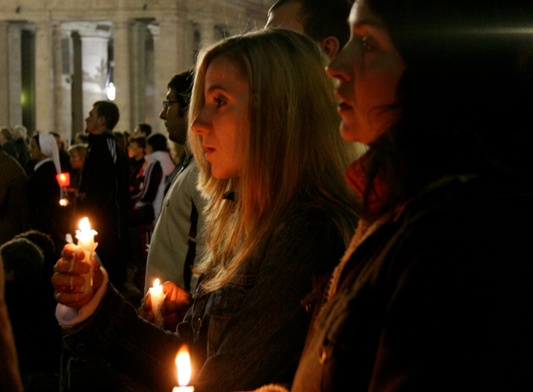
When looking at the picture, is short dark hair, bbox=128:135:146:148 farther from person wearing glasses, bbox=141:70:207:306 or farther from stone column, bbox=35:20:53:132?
stone column, bbox=35:20:53:132

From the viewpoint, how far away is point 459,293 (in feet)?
4.88

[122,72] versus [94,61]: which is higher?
[94,61]

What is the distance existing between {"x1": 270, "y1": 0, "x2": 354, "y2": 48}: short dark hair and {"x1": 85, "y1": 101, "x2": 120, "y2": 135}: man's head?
621cm

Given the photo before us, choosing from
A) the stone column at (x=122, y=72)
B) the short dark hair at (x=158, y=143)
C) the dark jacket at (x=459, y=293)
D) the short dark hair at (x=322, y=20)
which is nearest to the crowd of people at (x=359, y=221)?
the dark jacket at (x=459, y=293)

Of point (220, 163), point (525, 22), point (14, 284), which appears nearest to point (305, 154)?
point (220, 163)

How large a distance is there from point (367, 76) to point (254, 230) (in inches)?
41.1

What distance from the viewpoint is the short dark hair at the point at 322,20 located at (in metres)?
4.77

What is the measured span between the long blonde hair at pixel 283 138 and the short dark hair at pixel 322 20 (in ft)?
6.29

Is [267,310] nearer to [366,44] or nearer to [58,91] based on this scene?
[366,44]

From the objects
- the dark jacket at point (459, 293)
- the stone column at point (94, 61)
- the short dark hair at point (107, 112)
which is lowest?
the dark jacket at point (459, 293)

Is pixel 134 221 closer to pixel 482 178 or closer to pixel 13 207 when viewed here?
pixel 13 207

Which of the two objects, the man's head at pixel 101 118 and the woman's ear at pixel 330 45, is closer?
the woman's ear at pixel 330 45

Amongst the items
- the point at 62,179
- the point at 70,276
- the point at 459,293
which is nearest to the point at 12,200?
the point at 62,179

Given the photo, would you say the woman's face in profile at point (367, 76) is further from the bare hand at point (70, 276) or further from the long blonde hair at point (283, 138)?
the bare hand at point (70, 276)
